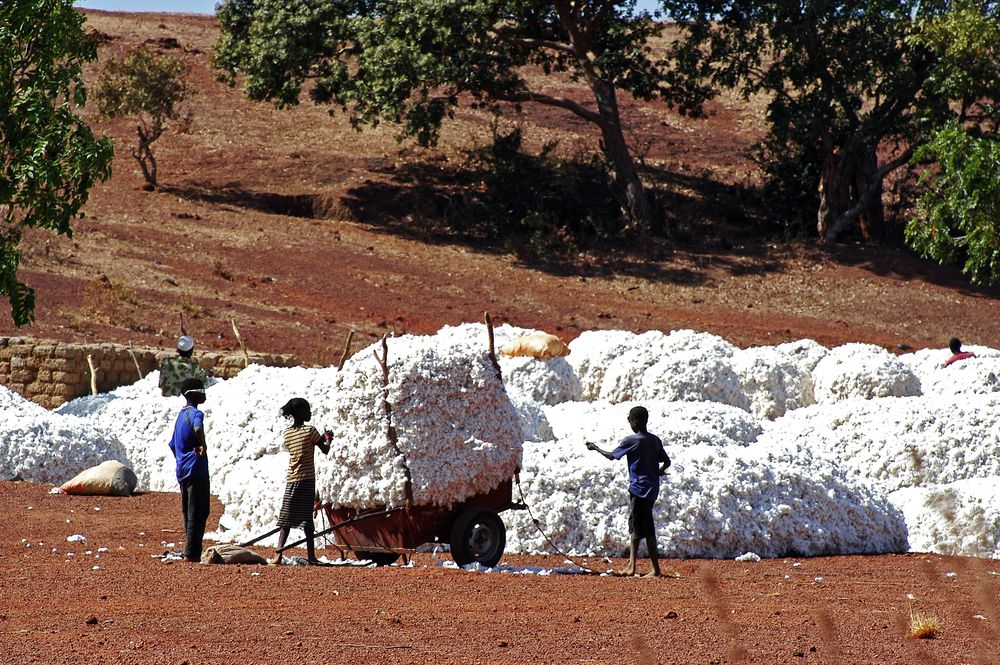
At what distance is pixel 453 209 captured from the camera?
3145 centimetres

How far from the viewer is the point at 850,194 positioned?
3170cm

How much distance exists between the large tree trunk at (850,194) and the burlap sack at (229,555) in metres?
24.6

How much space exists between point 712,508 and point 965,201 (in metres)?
14.0

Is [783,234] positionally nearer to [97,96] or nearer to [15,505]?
[97,96]

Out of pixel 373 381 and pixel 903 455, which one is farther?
pixel 903 455

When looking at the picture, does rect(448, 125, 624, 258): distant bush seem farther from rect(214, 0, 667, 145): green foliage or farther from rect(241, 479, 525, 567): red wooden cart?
rect(241, 479, 525, 567): red wooden cart

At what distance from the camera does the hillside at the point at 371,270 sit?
2316 centimetres

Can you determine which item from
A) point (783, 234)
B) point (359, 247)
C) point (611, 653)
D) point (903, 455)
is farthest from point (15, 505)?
point (783, 234)

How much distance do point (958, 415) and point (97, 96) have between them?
81.9 ft

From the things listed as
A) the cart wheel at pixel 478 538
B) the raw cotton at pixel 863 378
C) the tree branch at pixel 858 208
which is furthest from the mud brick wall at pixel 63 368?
the tree branch at pixel 858 208

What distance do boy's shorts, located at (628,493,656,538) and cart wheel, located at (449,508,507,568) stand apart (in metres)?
0.82

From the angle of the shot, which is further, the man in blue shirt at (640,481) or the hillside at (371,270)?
the hillside at (371,270)

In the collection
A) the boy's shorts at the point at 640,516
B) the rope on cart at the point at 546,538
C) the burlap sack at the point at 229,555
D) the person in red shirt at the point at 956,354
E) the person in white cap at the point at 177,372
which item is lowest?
the person in white cap at the point at 177,372

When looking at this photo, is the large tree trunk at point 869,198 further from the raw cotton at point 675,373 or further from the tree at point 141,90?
the raw cotton at point 675,373
